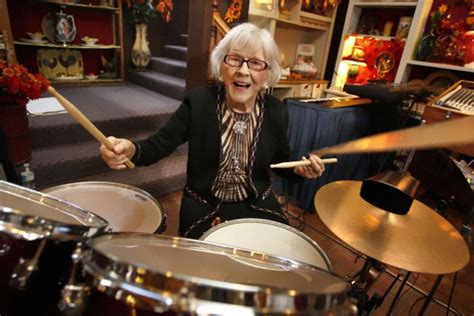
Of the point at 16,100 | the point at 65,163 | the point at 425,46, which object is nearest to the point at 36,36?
the point at 65,163

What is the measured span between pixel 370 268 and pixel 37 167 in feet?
6.73

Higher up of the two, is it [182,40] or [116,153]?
[182,40]

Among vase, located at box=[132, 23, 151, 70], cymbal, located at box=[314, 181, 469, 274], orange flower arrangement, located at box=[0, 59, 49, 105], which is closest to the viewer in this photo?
cymbal, located at box=[314, 181, 469, 274]

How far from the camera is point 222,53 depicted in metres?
1.20

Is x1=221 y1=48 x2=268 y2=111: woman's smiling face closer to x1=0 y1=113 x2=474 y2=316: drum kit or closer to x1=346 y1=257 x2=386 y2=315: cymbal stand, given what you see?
x1=0 y1=113 x2=474 y2=316: drum kit

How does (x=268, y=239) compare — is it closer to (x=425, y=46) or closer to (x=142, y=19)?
(x=425, y=46)

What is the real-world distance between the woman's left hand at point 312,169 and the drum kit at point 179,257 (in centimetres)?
14

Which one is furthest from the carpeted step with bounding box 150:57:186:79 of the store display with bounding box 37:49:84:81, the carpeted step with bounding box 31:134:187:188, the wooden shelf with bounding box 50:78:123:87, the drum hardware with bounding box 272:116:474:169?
the drum hardware with bounding box 272:116:474:169

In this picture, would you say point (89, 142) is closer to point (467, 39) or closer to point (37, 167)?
point (37, 167)

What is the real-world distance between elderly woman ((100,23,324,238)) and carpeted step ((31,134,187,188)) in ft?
4.01

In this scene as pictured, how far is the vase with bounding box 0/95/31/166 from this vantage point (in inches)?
59.3

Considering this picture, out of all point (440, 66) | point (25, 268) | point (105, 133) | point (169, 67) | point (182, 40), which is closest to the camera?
point (25, 268)

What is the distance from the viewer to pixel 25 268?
52cm

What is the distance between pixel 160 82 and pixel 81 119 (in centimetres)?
283
